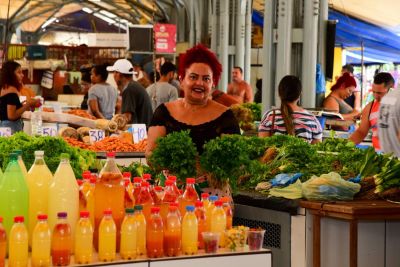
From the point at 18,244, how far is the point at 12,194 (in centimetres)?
30

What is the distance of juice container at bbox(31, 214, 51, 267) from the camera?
11.3 feet

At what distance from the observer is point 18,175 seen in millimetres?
3658

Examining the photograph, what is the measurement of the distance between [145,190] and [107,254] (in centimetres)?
45

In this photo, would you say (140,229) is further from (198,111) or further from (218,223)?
(198,111)

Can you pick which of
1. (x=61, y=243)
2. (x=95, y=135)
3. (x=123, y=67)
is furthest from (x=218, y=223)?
(x=123, y=67)

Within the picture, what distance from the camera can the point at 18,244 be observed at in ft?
11.2

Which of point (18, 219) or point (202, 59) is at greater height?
point (202, 59)

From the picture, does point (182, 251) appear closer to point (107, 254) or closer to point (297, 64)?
point (107, 254)

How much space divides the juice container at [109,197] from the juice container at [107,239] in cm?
15

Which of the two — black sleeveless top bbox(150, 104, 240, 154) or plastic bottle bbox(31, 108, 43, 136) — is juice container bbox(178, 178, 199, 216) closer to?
black sleeveless top bbox(150, 104, 240, 154)

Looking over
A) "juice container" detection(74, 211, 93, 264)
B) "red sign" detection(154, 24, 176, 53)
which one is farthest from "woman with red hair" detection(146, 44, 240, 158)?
"red sign" detection(154, 24, 176, 53)

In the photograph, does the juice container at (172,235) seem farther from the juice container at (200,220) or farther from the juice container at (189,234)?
the juice container at (200,220)

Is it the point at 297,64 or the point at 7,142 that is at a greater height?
the point at 297,64

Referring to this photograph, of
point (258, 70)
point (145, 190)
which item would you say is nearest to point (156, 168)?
point (145, 190)
